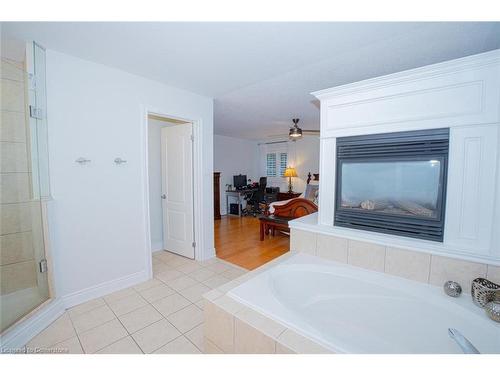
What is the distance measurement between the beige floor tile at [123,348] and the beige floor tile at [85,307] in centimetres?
64

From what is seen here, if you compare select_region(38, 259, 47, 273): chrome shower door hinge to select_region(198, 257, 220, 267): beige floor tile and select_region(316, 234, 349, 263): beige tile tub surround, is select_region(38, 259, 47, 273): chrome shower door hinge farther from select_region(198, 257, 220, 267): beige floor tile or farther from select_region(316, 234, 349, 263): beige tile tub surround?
select_region(316, 234, 349, 263): beige tile tub surround

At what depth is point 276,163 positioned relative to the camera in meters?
7.12

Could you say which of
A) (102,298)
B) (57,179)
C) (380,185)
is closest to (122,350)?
(102,298)

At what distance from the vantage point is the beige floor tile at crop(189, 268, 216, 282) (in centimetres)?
264

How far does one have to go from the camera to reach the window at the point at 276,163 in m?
6.95

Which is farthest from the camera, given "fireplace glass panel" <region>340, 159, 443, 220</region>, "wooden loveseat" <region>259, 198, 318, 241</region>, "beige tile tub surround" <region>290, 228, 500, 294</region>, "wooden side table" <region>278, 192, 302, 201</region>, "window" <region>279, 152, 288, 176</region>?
"window" <region>279, 152, 288, 176</region>

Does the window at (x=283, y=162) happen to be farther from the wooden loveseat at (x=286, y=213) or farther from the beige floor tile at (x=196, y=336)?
the beige floor tile at (x=196, y=336)

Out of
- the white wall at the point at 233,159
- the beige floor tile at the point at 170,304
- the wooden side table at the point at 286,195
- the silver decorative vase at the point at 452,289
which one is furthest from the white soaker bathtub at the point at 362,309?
the white wall at the point at 233,159

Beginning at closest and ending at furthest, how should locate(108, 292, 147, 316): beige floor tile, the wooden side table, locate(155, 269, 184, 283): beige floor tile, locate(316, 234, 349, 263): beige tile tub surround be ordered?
1. locate(316, 234, 349, 263): beige tile tub surround
2. locate(108, 292, 147, 316): beige floor tile
3. locate(155, 269, 184, 283): beige floor tile
4. the wooden side table

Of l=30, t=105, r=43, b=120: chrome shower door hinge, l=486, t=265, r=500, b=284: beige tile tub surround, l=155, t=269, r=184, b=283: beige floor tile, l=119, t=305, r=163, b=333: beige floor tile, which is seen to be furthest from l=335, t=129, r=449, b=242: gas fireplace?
l=30, t=105, r=43, b=120: chrome shower door hinge

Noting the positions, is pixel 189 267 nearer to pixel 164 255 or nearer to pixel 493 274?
pixel 164 255

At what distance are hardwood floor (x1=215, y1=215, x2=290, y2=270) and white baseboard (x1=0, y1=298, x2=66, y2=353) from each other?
6.18ft

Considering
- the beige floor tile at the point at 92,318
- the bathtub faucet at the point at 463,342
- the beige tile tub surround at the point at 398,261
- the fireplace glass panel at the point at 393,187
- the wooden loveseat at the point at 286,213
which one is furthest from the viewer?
the wooden loveseat at the point at 286,213
